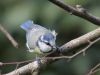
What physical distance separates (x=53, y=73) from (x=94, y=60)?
276 millimetres

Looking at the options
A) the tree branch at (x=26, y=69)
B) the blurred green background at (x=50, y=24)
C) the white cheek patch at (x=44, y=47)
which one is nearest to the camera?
the tree branch at (x=26, y=69)

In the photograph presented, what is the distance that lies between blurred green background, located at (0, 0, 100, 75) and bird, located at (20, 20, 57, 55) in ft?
2.77

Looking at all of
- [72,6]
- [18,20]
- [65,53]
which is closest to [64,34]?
[18,20]

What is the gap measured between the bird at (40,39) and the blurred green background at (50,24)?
0.84 meters

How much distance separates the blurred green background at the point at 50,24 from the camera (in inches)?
97.1

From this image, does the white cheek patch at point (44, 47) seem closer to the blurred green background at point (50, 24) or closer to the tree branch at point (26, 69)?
the tree branch at point (26, 69)

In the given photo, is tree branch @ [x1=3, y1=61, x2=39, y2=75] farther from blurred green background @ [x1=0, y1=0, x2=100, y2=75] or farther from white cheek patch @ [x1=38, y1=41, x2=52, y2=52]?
blurred green background @ [x1=0, y1=0, x2=100, y2=75]

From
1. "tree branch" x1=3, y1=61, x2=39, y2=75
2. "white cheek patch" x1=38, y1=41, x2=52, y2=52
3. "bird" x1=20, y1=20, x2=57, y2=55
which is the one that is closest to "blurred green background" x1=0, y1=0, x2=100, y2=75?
"bird" x1=20, y1=20, x2=57, y2=55

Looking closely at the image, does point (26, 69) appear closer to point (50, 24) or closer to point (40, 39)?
point (40, 39)

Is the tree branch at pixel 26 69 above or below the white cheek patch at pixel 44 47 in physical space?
below

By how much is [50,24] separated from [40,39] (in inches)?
42.6

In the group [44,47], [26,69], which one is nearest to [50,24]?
[44,47]

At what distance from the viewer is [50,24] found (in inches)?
98.3

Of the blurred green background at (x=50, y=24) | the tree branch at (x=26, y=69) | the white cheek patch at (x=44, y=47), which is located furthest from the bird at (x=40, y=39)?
the blurred green background at (x=50, y=24)
